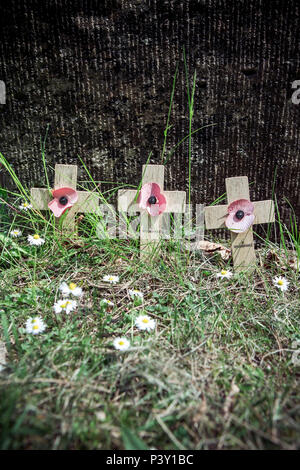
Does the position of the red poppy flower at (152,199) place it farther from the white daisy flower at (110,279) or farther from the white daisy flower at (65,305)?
the white daisy flower at (65,305)

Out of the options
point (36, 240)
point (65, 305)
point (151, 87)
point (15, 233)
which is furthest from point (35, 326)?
point (151, 87)

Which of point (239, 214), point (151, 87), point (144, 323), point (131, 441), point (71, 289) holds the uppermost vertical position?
point (151, 87)

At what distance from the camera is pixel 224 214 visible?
5.89ft

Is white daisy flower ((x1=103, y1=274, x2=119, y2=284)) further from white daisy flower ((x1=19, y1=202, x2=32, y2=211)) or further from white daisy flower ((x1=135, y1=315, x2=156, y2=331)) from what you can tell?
white daisy flower ((x1=19, y1=202, x2=32, y2=211))

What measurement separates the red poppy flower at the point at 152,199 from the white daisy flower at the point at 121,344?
0.69 m

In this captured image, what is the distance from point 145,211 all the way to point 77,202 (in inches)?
13.6

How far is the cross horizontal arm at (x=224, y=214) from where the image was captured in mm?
1790

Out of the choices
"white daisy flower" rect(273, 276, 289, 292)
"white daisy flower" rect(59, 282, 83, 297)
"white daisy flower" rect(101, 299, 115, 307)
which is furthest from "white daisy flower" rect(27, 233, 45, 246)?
"white daisy flower" rect(273, 276, 289, 292)

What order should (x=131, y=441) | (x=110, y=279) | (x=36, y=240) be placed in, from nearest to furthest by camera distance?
(x=131, y=441), (x=110, y=279), (x=36, y=240)

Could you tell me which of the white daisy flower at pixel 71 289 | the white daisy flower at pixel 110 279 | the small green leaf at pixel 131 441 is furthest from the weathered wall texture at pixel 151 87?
the small green leaf at pixel 131 441

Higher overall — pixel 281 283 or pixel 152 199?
pixel 152 199

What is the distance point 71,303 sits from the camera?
1.38 m

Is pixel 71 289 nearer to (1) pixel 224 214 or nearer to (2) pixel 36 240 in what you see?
(2) pixel 36 240

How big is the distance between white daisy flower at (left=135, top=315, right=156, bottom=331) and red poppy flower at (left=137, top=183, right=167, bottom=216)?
559mm
